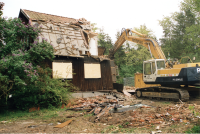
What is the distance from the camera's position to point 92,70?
49.9 ft

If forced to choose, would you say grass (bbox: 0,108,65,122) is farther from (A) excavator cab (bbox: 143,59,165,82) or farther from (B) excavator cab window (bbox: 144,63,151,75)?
(B) excavator cab window (bbox: 144,63,151,75)

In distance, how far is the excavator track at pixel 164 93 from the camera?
11.3 metres

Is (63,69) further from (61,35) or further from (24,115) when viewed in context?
(24,115)

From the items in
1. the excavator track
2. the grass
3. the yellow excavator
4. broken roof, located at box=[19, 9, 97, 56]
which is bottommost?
the grass

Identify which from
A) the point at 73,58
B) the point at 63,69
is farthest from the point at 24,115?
the point at 73,58

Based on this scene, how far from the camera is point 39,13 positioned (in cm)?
1678

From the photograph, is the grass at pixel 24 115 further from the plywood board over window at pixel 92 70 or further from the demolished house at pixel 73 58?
the plywood board over window at pixel 92 70

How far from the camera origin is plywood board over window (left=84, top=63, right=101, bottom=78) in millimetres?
14922

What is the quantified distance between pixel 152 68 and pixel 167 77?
151 centimetres

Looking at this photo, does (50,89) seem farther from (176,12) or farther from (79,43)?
(176,12)

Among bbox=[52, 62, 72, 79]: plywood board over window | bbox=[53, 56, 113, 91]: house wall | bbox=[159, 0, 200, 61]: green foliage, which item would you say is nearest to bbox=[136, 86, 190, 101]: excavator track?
bbox=[53, 56, 113, 91]: house wall

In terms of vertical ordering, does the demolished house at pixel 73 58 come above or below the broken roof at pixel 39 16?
below

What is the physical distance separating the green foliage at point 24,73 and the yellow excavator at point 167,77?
671 cm

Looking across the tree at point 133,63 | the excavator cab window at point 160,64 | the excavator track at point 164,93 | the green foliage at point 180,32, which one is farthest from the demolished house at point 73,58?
the green foliage at point 180,32
